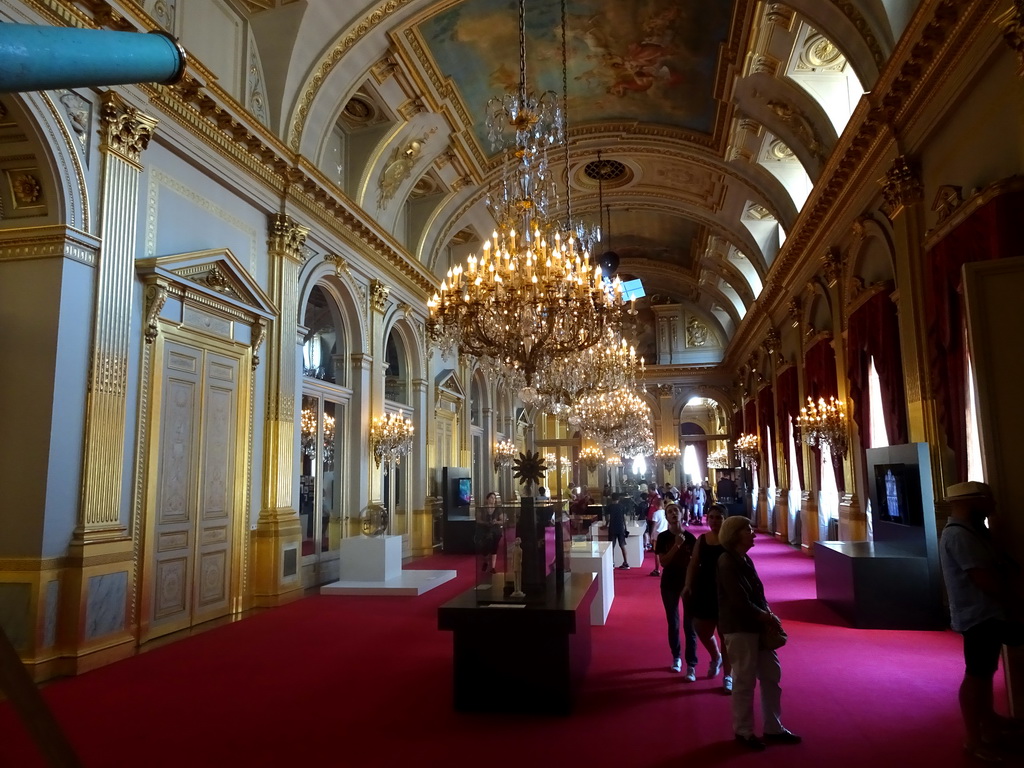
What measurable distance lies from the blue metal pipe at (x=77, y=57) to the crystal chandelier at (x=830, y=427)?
37.4 ft

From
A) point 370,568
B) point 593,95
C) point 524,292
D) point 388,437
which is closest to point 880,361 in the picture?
point 524,292

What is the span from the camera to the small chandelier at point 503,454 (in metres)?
20.6

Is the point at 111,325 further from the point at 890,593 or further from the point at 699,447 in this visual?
the point at 699,447

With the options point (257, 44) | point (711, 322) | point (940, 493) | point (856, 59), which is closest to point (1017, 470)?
point (940, 493)

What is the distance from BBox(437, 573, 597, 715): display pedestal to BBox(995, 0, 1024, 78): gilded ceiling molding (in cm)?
560

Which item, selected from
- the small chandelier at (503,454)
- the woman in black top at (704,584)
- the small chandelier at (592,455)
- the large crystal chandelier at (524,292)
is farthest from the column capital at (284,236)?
the small chandelier at (503,454)

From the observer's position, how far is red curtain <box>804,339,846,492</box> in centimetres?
1159

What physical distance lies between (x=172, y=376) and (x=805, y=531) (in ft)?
41.0

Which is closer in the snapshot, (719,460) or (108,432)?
(108,432)

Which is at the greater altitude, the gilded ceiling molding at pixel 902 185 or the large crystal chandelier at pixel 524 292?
the gilded ceiling molding at pixel 902 185

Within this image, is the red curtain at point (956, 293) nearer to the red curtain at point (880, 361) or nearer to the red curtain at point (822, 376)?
the red curtain at point (880, 361)

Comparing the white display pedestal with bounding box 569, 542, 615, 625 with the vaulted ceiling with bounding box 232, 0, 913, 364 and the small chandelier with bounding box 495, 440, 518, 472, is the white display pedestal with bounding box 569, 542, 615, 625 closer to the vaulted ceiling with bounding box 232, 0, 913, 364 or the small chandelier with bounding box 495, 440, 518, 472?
the vaulted ceiling with bounding box 232, 0, 913, 364

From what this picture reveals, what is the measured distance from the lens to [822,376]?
12188 mm

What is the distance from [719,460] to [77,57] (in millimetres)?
32859
